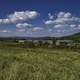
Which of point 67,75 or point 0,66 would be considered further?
point 0,66

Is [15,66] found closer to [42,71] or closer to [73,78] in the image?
[42,71]

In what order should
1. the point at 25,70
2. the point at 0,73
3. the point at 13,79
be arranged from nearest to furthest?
1. the point at 13,79
2. the point at 0,73
3. the point at 25,70

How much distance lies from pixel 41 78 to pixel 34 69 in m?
1.06

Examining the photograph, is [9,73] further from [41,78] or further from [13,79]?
[41,78]

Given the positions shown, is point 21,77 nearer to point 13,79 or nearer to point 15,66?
point 13,79

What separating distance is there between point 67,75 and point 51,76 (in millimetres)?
526

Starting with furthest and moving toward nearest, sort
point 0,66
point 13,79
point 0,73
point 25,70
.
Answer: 1. point 0,66
2. point 25,70
3. point 0,73
4. point 13,79

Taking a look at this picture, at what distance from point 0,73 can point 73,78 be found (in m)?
2.23

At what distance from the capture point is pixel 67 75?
25.4 ft

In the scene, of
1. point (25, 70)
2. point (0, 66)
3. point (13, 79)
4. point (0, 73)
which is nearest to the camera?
point (13, 79)

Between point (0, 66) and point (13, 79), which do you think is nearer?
point (13, 79)

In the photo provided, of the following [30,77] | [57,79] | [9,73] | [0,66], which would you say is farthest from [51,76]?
[0,66]

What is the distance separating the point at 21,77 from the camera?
7160mm

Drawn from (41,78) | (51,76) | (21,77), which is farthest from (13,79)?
(51,76)
